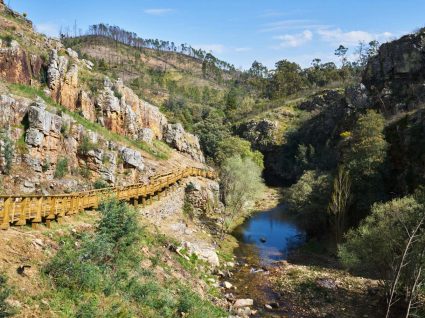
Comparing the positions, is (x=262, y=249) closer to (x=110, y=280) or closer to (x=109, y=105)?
(x=109, y=105)

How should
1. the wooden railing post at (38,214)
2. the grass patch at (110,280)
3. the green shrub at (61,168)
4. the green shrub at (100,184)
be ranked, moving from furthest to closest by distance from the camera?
the green shrub at (100,184)
the green shrub at (61,168)
the wooden railing post at (38,214)
the grass patch at (110,280)

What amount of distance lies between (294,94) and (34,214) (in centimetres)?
13839

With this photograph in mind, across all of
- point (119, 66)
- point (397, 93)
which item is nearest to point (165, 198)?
point (397, 93)

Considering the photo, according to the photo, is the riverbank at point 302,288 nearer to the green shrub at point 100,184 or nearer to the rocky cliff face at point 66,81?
the green shrub at point 100,184

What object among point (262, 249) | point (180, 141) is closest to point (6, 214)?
point (262, 249)

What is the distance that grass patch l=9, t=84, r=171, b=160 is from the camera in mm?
41503

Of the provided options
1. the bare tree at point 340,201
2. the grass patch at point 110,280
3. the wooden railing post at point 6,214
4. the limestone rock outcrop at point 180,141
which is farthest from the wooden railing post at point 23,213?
the limestone rock outcrop at point 180,141

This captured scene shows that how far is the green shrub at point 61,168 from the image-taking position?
123ft

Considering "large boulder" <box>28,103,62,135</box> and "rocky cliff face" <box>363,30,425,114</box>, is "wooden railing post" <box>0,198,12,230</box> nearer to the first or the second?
"large boulder" <box>28,103,62,135</box>

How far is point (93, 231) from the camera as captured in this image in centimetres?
2209

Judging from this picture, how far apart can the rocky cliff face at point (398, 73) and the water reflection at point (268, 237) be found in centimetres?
2495

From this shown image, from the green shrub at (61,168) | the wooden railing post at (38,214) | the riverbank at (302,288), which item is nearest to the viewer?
the wooden railing post at (38,214)

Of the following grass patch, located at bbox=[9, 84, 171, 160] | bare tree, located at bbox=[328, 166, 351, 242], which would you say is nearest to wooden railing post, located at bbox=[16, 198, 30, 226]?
grass patch, located at bbox=[9, 84, 171, 160]

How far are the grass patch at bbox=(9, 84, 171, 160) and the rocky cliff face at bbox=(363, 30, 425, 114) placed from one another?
37.1 metres
